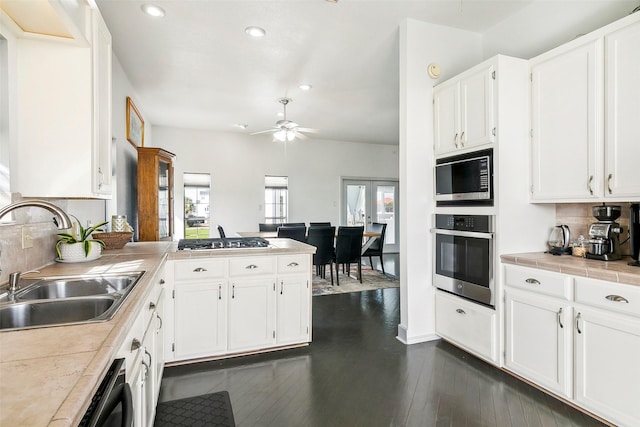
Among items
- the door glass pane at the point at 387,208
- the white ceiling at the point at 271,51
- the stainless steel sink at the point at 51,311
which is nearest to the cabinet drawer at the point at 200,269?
the stainless steel sink at the point at 51,311

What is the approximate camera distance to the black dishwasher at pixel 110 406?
713 mm

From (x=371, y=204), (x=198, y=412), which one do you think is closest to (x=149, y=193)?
(x=198, y=412)

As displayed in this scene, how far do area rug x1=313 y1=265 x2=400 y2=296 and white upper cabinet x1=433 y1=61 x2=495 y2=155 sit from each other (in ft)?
8.66

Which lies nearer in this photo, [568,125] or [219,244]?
[568,125]

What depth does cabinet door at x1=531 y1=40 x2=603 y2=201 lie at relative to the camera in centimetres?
211

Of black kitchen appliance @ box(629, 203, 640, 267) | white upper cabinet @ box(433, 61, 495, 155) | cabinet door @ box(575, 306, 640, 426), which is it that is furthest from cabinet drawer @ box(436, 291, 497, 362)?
white upper cabinet @ box(433, 61, 495, 155)

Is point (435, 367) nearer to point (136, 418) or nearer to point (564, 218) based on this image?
point (564, 218)

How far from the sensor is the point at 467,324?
2.67 metres

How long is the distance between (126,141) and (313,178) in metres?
4.40

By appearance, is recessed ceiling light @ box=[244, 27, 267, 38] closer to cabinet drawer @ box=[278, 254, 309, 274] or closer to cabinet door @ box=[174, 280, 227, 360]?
cabinet drawer @ box=[278, 254, 309, 274]

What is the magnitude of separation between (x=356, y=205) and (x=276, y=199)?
2091mm

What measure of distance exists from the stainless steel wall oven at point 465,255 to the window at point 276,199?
5.06m

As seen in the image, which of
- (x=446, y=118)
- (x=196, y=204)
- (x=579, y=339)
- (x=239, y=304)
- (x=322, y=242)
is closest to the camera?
(x=579, y=339)

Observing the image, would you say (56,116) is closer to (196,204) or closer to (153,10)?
(153,10)
